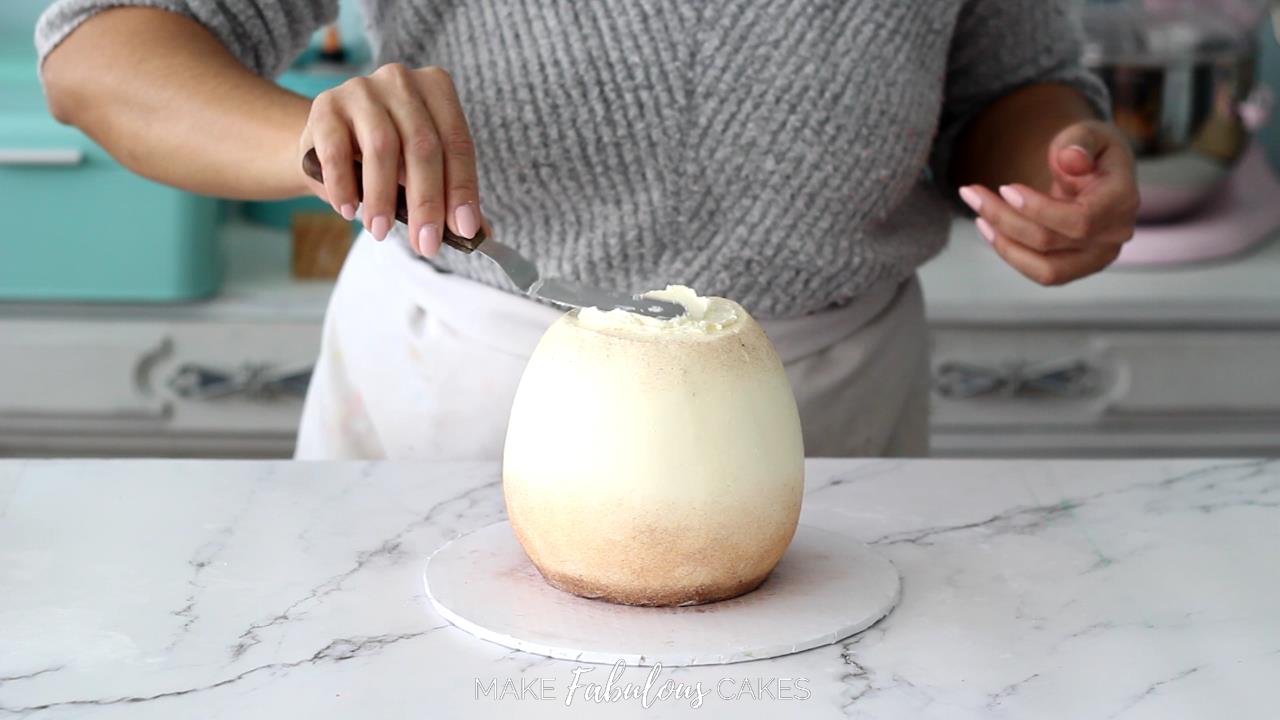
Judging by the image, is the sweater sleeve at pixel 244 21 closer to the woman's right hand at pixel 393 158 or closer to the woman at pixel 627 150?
the woman at pixel 627 150

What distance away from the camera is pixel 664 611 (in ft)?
2.04

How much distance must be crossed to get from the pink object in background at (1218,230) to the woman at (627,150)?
2.61 feet

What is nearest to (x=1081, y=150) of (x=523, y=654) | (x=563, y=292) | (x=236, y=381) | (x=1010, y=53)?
(x=1010, y=53)

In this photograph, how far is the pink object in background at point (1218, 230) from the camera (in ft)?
5.46

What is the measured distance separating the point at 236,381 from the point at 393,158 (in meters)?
1.03

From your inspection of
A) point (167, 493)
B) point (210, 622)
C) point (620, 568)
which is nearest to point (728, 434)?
point (620, 568)

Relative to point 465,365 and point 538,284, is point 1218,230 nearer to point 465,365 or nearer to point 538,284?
point 465,365

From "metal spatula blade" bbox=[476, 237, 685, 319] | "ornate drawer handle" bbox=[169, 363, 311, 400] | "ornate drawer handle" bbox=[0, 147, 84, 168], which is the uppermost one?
"metal spatula blade" bbox=[476, 237, 685, 319]

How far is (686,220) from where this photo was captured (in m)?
0.87

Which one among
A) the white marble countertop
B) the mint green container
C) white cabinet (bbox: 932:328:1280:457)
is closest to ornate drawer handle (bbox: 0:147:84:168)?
the mint green container

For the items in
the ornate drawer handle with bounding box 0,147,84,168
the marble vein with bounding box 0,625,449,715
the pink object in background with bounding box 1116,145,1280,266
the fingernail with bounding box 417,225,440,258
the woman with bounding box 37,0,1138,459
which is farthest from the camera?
the pink object in background with bounding box 1116,145,1280,266

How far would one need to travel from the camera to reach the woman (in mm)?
836

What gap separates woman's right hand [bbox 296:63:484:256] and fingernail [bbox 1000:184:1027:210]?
349mm

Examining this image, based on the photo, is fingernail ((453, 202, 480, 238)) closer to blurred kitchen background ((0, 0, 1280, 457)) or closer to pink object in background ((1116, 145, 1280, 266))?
blurred kitchen background ((0, 0, 1280, 457))
